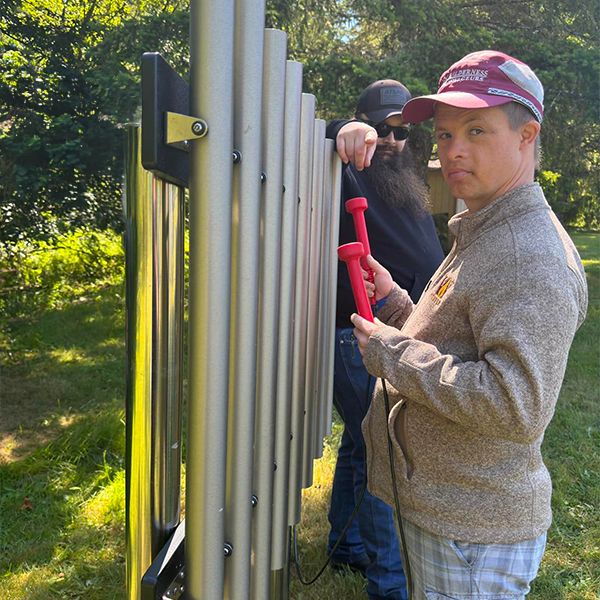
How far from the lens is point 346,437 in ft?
9.05

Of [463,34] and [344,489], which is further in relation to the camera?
[463,34]

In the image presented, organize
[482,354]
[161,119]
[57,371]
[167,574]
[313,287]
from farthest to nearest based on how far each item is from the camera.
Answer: [57,371]
[313,287]
[482,354]
[167,574]
[161,119]

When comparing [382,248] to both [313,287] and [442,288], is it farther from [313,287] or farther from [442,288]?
[442,288]

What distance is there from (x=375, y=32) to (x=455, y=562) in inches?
291

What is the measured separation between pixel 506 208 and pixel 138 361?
0.86m

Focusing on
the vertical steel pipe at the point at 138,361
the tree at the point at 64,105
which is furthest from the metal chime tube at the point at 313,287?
the tree at the point at 64,105

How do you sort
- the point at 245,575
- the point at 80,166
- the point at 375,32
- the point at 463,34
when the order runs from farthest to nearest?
the point at 375,32 → the point at 463,34 → the point at 80,166 → the point at 245,575

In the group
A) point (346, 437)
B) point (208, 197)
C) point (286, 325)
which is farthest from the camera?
point (346, 437)

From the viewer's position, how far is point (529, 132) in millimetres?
1458

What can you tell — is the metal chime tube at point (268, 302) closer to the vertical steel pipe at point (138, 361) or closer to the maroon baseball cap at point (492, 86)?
the vertical steel pipe at point (138, 361)

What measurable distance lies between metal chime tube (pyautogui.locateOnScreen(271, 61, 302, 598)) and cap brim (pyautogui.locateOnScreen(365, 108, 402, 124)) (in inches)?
42.7

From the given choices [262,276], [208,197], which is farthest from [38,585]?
[208,197]

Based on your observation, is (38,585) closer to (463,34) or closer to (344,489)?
(344,489)

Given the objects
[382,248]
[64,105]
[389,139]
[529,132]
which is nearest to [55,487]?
[382,248]
